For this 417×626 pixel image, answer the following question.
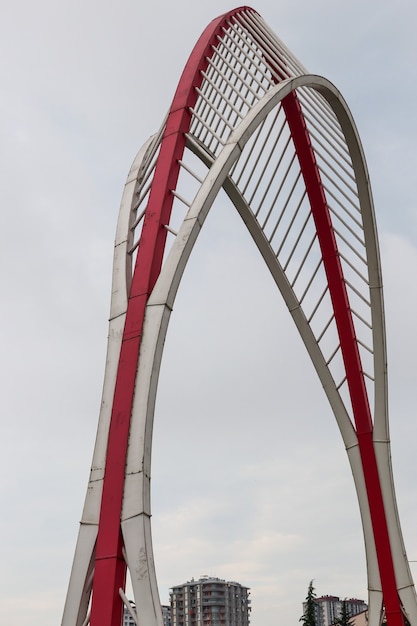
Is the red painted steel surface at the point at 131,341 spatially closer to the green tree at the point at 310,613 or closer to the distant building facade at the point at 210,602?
the green tree at the point at 310,613

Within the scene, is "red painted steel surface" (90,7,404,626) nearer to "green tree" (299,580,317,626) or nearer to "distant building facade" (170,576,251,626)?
"green tree" (299,580,317,626)

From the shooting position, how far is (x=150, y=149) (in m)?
21.0

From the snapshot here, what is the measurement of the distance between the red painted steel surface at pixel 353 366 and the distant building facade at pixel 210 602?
9554cm

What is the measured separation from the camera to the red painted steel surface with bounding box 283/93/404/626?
28016 mm

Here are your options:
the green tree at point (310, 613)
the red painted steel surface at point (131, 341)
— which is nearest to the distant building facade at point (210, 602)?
the green tree at point (310, 613)

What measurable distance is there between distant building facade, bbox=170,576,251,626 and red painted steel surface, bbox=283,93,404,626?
313ft

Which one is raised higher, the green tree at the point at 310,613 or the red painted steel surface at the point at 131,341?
the green tree at the point at 310,613

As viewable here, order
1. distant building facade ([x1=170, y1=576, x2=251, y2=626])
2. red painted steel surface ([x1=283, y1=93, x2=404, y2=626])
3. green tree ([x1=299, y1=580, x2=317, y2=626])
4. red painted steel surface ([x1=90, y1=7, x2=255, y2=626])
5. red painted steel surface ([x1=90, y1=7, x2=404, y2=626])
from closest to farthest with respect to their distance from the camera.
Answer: red painted steel surface ([x1=90, y1=7, x2=255, y2=626]) < red painted steel surface ([x1=90, y1=7, x2=404, y2=626]) < red painted steel surface ([x1=283, y1=93, x2=404, y2=626]) < green tree ([x1=299, y1=580, x2=317, y2=626]) < distant building facade ([x1=170, y1=576, x2=251, y2=626])

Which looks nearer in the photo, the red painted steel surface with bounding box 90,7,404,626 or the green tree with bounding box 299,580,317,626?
the red painted steel surface with bounding box 90,7,404,626

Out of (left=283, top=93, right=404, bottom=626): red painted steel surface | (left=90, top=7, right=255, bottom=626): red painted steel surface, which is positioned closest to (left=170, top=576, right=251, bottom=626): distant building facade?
(left=283, top=93, right=404, bottom=626): red painted steel surface

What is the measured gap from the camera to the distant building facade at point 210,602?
124 meters

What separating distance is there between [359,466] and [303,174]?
30.0ft

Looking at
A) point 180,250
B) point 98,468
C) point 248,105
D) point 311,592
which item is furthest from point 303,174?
point 311,592

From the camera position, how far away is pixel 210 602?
124 m
